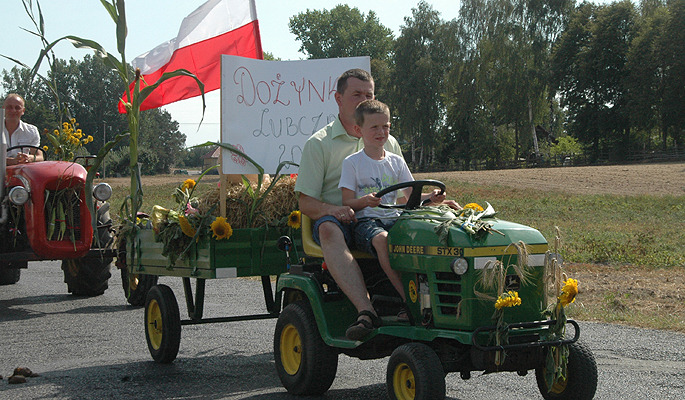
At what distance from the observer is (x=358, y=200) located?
181 inches

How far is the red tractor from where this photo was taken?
8844mm

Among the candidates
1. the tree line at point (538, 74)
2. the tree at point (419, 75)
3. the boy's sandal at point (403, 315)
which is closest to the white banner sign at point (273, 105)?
the boy's sandal at point (403, 315)

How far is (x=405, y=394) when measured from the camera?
409 centimetres

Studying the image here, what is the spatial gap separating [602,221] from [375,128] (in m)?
19.0

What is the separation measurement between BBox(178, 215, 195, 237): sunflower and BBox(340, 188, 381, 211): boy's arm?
5.23 ft

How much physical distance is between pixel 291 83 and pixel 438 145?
207ft

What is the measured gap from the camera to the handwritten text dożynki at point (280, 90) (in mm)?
6258

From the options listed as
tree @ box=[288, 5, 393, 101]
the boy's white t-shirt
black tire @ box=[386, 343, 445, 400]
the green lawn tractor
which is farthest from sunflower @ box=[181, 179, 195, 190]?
tree @ box=[288, 5, 393, 101]

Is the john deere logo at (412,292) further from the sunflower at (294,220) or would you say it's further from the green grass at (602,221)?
the sunflower at (294,220)

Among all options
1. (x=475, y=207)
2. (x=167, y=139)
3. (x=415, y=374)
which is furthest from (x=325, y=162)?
(x=167, y=139)

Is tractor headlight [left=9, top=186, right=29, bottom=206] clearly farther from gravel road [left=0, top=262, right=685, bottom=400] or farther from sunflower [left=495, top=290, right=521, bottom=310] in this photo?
sunflower [left=495, top=290, right=521, bottom=310]

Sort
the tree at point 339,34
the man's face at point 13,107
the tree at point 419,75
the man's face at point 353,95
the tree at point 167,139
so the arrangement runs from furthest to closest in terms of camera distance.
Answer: the tree at point 167,139
the tree at point 339,34
the tree at point 419,75
the man's face at point 13,107
the man's face at point 353,95

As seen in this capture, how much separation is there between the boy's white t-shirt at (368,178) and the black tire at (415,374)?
0.96 meters

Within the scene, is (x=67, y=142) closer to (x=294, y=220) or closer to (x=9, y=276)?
(x=9, y=276)
